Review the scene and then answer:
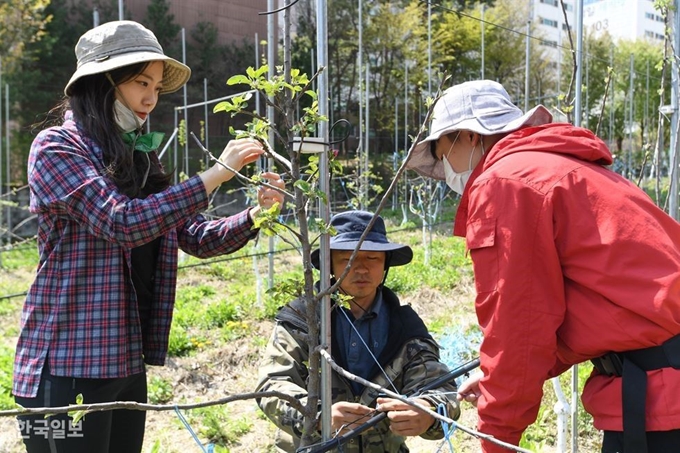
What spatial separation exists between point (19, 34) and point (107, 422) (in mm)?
11441

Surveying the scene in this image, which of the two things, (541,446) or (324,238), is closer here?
(324,238)

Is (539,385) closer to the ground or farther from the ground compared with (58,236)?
closer to the ground

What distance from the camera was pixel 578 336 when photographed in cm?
125

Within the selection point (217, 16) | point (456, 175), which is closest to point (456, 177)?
point (456, 175)

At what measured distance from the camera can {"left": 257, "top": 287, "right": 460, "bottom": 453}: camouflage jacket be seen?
1756 millimetres

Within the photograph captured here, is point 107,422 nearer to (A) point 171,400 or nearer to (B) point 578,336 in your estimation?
(B) point 578,336

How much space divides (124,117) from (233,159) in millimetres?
367

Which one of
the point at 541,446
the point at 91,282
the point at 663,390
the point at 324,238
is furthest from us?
the point at 541,446

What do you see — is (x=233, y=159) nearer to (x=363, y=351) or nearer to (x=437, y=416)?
(x=437, y=416)

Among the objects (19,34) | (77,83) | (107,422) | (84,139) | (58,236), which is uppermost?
(19,34)

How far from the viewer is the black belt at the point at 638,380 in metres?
1.21

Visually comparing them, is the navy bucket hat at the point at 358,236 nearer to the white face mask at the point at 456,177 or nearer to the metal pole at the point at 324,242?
the white face mask at the point at 456,177

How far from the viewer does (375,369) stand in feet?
6.10

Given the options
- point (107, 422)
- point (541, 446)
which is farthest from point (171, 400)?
point (107, 422)
